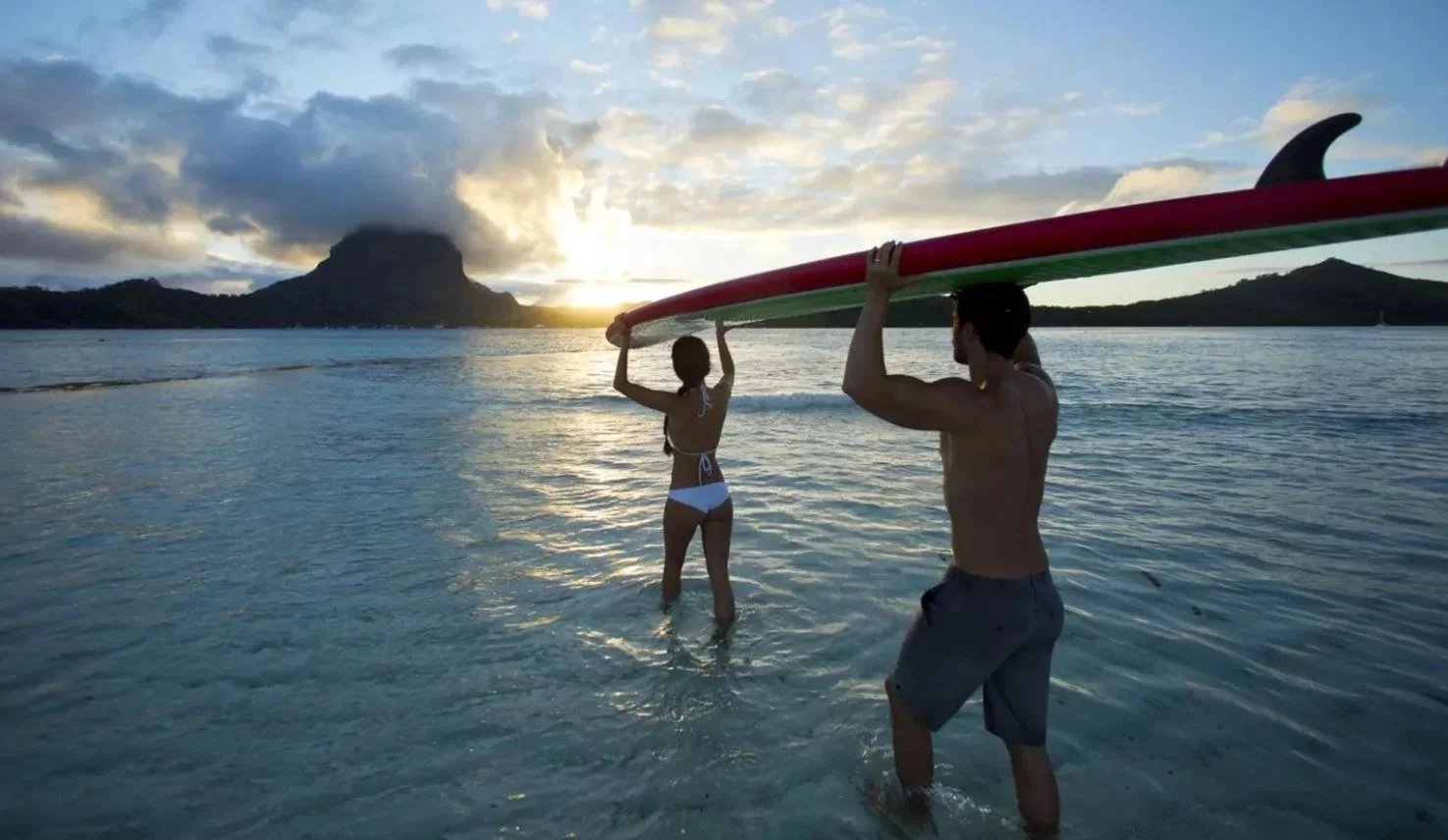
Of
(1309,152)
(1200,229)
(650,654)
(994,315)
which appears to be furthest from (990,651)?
(650,654)

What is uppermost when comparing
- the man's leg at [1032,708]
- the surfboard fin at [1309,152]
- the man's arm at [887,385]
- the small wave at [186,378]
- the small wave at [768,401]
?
the surfboard fin at [1309,152]

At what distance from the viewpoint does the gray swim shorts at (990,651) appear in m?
2.67

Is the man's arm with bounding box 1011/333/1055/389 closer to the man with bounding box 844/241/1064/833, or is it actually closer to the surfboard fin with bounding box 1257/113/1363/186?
the man with bounding box 844/241/1064/833

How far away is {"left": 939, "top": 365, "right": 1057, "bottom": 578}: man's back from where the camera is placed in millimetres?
2568

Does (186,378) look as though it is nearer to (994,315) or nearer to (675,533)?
(675,533)

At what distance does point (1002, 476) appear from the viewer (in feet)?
8.57

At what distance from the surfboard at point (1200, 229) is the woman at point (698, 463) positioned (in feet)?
6.46

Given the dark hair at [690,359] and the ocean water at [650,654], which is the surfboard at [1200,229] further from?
the ocean water at [650,654]

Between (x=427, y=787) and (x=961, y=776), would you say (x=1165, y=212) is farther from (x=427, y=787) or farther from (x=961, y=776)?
(x=427, y=787)

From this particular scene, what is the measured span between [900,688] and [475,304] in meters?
209

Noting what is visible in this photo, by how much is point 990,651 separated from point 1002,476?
25.8 inches

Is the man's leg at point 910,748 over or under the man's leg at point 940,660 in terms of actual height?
under

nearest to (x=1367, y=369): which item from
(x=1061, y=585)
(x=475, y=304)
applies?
(x=1061, y=585)

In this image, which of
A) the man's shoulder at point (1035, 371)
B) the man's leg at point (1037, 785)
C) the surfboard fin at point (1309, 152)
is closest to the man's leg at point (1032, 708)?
the man's leg at point (1037, 785)
